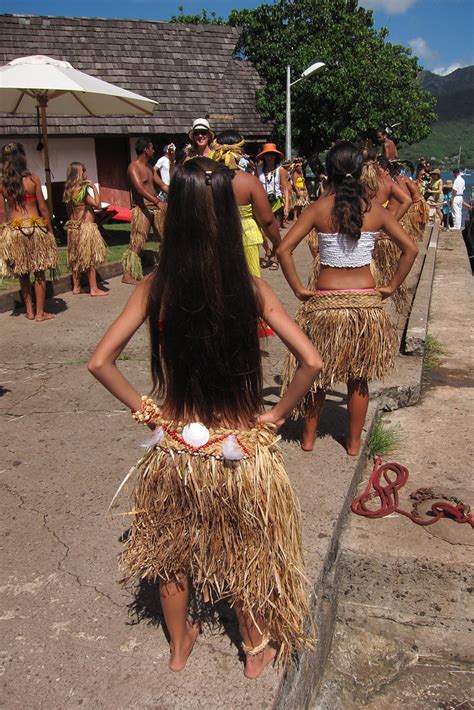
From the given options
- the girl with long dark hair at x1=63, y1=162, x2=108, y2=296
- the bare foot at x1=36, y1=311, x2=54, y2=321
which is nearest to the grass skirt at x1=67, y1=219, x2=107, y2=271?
the girl with long dark hair at x1=63, y1=162, x2=108, y2=296

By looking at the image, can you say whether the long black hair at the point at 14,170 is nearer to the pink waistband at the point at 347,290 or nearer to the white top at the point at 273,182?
the pink waistband at the point at 347,290

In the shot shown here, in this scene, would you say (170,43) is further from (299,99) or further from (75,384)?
(75,384)

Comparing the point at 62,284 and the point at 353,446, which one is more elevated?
the point at 62,284

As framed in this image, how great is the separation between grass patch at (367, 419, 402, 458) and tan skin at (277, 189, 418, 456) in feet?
1.65

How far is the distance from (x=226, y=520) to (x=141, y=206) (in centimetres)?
725

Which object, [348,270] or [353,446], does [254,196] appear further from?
[353,446]

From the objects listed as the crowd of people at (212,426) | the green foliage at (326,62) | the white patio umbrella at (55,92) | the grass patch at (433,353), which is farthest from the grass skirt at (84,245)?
the green foliage at (326,62)

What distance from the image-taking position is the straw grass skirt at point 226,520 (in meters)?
1.90

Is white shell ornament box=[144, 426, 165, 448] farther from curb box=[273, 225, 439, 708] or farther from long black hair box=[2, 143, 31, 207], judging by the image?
long black hair box=[2, 143, 31, 207]

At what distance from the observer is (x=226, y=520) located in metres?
1.94

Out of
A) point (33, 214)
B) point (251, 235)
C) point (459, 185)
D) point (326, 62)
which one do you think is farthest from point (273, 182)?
point (326, 62)

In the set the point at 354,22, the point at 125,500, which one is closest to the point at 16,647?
the point at 125,500

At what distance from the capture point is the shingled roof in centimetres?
1634

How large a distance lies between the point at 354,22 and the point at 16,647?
→ 32305mm
